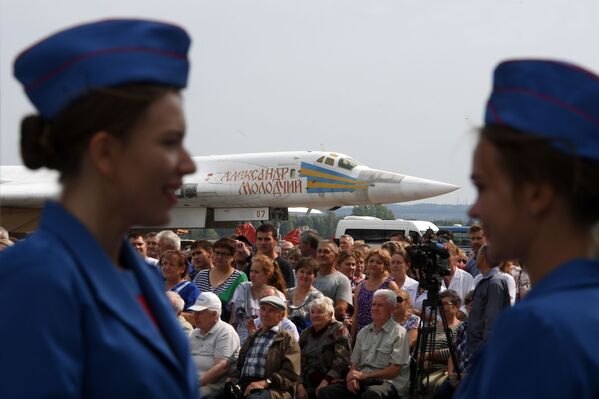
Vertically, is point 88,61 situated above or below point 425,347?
above

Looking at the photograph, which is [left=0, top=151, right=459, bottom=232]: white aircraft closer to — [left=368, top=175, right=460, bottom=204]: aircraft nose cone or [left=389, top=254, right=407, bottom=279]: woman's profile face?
[left=368, top=175, right=460, bottom=204]: aircraft nose cone

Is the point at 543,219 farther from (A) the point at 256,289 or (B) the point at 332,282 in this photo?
(B) the point at 332,282

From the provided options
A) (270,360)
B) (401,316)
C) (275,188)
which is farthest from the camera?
(275,188)

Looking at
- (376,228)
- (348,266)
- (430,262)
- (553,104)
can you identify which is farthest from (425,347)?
(376,228)

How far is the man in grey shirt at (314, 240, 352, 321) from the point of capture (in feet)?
29.0

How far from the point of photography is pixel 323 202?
95.5ft

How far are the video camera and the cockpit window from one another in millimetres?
21485

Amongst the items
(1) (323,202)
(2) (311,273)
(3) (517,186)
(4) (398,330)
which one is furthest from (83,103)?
(1) (323,202)

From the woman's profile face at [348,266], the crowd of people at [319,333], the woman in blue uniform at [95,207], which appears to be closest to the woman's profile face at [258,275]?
the crowd of people at [319,333]

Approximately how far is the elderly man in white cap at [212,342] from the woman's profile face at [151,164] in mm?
5569

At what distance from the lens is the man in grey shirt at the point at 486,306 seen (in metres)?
6.72

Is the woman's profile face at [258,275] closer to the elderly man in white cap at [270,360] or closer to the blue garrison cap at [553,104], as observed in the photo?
the elderly man in white cap at [270,360]

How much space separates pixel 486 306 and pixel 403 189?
70.6 ft

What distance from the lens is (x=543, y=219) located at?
159 cm
